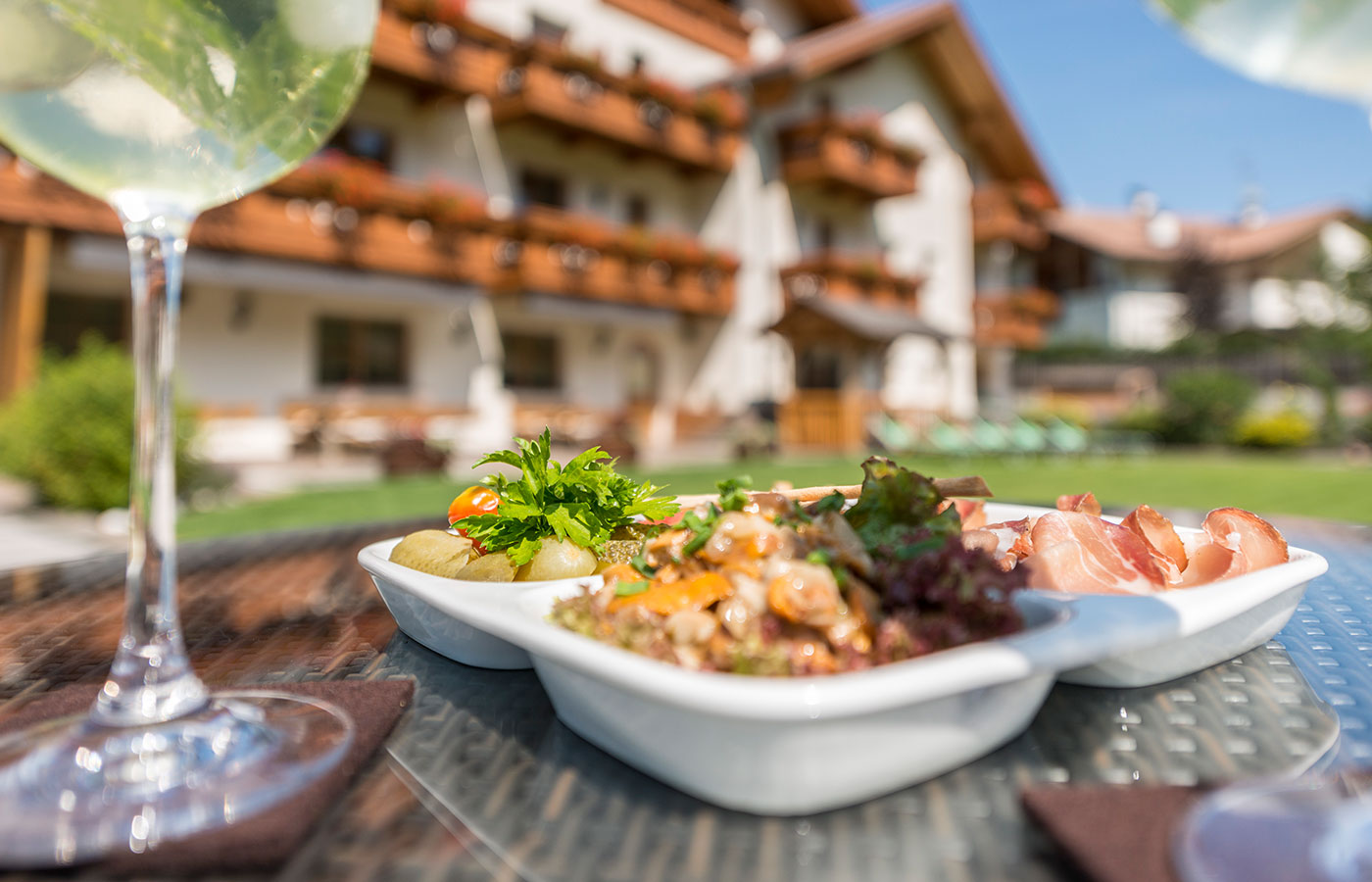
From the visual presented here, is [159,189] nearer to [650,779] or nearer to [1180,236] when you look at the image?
[650,779]

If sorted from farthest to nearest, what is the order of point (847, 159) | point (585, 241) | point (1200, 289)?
point (1200, 289)
point (847, 159)
point (585, 241)

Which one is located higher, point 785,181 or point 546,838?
point 785,181

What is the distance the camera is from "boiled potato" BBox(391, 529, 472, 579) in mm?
1032

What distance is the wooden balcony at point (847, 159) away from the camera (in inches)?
651

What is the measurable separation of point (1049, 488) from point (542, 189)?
10.2 m

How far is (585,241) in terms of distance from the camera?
→ 14211 mm

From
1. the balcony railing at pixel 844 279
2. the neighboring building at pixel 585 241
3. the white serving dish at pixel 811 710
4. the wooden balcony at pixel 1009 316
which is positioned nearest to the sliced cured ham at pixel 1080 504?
the white serving dish at pixel 811 710

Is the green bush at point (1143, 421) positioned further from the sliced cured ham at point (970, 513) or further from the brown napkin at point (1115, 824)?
the brown napkin at point (1115, 824)

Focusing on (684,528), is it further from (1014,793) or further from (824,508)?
(1014,793)

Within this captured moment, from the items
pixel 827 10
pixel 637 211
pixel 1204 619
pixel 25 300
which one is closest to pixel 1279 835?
pixel 1204 619

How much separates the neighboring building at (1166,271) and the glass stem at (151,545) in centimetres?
3596

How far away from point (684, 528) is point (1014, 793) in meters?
0.38

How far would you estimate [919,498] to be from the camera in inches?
33.0

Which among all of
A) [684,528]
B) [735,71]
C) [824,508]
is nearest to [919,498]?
[824,508]
